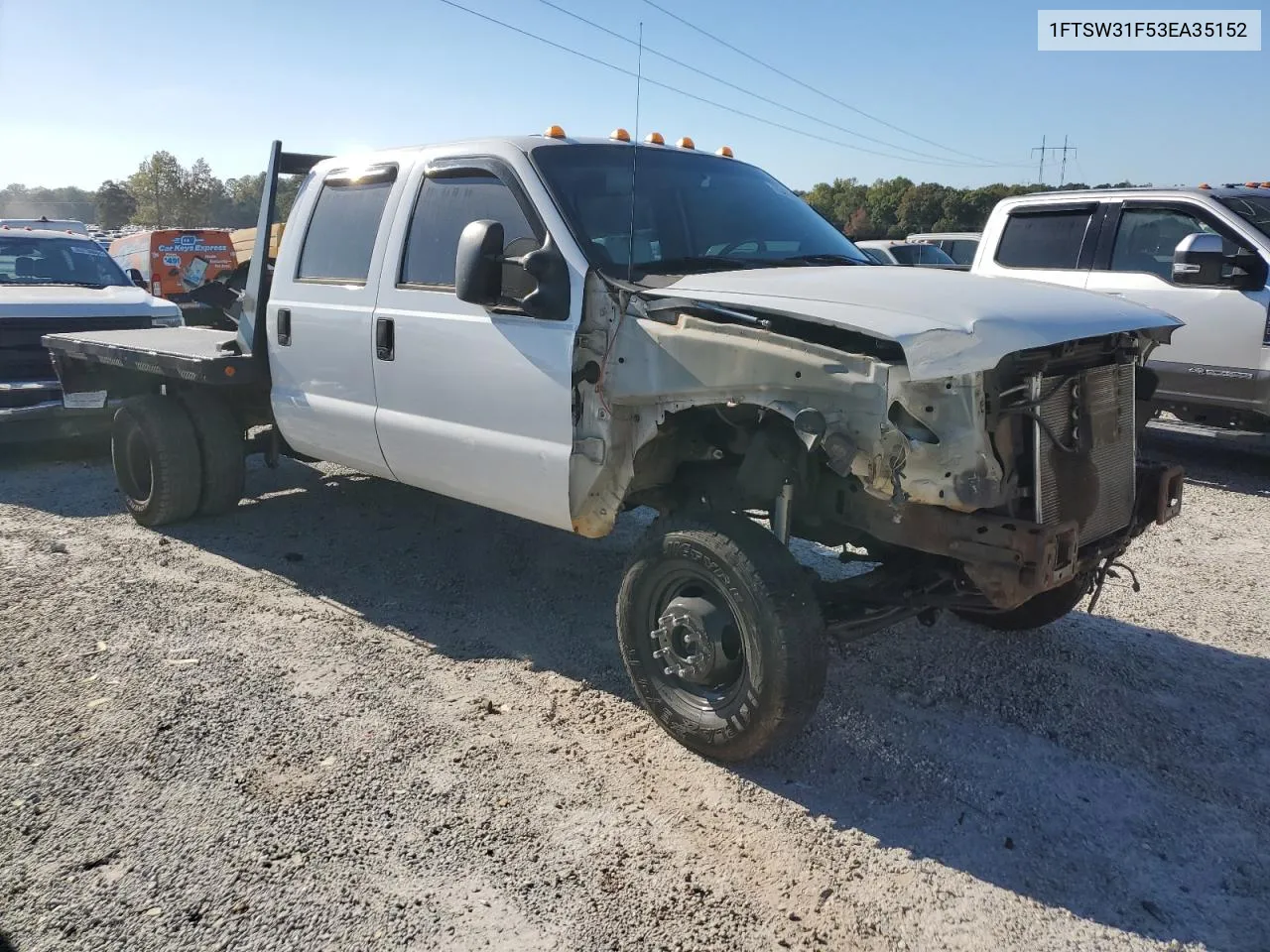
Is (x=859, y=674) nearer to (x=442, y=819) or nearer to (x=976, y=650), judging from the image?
(x=976, y=650)

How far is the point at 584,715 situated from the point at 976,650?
1.88 metres

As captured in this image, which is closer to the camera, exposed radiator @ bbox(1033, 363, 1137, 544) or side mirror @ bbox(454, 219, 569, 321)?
exposed radiator @ bbox(1033, 363, 1137, 544)

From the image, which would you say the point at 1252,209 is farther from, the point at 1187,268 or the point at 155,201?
the point at 155,201

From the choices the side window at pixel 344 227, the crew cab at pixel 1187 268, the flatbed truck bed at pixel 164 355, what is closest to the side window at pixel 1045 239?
the crew cab at pixel 1187 268

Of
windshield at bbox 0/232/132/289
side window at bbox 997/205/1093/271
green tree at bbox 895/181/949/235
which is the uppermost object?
green tree at bbox 895/181/949/235

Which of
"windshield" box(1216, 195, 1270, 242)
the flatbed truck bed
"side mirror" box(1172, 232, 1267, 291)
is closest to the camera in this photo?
the flatbed truck bed

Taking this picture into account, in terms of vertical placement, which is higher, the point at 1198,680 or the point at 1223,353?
the point at 1223,353

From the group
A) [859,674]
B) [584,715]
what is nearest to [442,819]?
[584,715]

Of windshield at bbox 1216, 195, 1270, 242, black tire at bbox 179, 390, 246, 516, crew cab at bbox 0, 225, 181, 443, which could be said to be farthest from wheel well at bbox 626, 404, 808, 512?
windshield at bbox 1216, 195, 1270, 242

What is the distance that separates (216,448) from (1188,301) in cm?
723

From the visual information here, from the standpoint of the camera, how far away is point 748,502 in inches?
148

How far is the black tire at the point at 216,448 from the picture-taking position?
616 centimetres

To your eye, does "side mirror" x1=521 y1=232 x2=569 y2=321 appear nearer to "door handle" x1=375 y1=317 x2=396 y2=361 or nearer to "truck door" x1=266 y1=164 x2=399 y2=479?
"door handle" x1=375 y1=317 x2=396 y2=361

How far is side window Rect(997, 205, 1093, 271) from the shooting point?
8359 millimetres
